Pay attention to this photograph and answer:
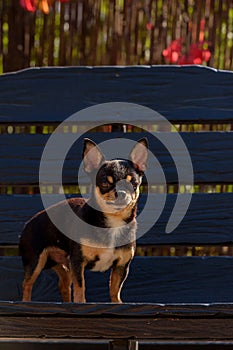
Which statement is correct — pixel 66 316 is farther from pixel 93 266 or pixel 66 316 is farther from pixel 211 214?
pixel 211 214

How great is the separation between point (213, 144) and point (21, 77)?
0.90m

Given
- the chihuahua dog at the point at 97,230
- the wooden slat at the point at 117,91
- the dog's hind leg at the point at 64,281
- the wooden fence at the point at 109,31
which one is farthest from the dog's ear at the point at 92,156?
the wooden fence at the point at 109,31

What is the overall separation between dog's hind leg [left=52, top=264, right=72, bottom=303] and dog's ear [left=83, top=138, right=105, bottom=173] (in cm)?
48

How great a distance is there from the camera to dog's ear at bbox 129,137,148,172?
3.21m

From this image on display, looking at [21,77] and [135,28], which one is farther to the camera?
[135,28]

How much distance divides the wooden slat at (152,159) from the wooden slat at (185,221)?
87 millimetres

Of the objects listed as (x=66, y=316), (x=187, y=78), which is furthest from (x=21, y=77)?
(x=66, y=316)

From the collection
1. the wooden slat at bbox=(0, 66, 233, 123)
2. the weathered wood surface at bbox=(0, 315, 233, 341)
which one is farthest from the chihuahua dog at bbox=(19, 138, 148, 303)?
the wooden slat at bbox=(0, 66, 233, 123)

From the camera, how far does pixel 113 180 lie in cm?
305

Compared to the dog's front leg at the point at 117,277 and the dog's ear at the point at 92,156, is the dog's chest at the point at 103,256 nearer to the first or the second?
the dog's front leg at the point at 117,277

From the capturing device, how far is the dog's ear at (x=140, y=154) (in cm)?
321

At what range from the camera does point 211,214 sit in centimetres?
379

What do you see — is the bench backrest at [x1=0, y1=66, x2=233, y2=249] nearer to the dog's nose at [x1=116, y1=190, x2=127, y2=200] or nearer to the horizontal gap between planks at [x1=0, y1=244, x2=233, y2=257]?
the horizontal gap between planks at [x1=0, y1=244, x2=233, y2=257]

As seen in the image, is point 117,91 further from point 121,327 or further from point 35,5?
point 121,327
